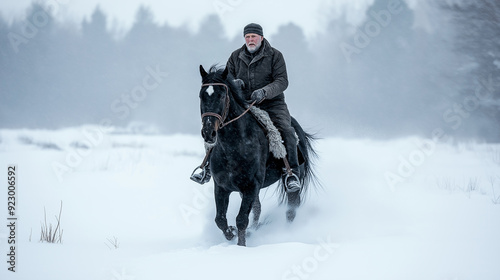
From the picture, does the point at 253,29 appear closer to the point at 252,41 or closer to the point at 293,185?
the point at 252,41

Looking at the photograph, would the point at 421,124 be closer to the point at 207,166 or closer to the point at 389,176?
the point at 389,176

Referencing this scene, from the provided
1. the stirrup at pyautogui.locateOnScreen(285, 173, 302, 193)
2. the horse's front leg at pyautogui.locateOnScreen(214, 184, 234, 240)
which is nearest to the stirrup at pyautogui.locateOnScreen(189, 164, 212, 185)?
the horse's front leg at pyautogui.locateOnScreen(214, 184, 234, 240)

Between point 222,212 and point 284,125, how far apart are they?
162 cm

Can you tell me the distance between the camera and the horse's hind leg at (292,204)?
6.89m

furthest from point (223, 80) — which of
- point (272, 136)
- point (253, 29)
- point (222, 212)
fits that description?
point (222, 212)

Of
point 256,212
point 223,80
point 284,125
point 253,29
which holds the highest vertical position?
point 253,29

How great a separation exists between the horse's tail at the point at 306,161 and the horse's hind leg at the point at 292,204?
0.14m

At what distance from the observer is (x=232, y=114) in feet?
15.7

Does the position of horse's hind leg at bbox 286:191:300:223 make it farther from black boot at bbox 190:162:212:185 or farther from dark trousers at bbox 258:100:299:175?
black boot at bbox 190:162:212:185

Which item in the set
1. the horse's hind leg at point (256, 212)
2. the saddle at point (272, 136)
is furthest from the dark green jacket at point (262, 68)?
the horse's hind leg at point (256, 212)

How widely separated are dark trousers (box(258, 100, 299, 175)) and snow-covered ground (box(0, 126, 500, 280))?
120cm

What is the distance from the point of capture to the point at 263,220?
6.89 m

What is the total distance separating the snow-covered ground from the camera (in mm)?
3857

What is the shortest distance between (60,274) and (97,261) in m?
0.49
